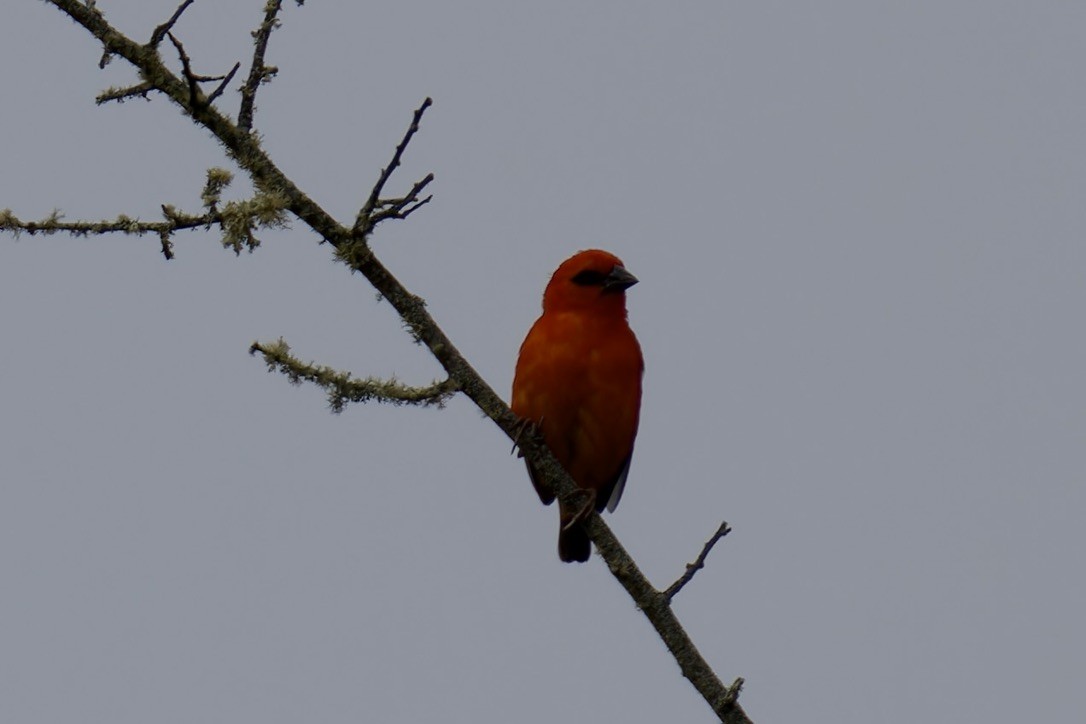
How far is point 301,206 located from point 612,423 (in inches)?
102

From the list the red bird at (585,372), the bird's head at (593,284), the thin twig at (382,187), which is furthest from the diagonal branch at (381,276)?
the bird's head at (593,284)

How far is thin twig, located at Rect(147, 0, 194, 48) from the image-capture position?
4496mm

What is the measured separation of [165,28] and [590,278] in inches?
121

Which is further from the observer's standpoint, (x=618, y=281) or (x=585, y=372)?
(x=618, y=281)

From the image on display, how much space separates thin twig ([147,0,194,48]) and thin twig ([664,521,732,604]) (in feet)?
7.80

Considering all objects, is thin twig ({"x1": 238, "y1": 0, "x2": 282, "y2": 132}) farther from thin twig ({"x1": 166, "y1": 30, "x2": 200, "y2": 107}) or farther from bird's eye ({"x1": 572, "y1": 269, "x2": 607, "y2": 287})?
Answer: bird's eye ({"x1": 572, "y1": 269, "x2": 607, "y2": 287})

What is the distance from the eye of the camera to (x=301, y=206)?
15.9 ft

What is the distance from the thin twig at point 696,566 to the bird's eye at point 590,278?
2.48 metres

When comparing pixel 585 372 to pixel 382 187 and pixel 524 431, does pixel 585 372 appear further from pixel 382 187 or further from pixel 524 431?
pixel 382 187

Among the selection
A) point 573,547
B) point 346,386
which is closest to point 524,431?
point 346,386

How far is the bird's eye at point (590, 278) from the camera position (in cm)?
717

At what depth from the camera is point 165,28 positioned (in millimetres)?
4531

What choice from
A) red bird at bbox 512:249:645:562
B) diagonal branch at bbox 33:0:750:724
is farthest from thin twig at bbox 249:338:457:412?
red bird at bbox 512:249:645:562

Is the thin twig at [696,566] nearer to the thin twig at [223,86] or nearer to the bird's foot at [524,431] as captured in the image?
the bird's foot at [524,431]
